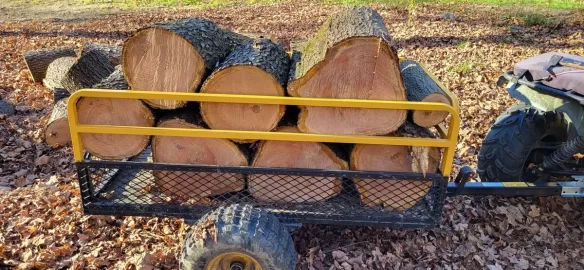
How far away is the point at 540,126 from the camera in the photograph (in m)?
3.40

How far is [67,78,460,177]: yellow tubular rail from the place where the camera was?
2.43 meters

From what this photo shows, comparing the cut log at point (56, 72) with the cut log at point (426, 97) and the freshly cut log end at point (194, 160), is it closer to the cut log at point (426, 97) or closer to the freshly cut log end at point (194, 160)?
the freshly cut log end at point (194, 160)

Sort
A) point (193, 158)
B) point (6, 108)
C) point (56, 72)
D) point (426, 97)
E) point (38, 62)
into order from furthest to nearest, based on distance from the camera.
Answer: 1. point (38, 62)
2. point (56, 72)
3. point (6, 108)
4. point (193, 158)
5. point (426, 97)

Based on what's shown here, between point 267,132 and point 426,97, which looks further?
point 426,97

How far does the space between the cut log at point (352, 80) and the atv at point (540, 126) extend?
3.95ft

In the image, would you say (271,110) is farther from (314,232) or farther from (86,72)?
(86,72)

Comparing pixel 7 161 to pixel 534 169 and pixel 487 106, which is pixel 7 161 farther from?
pixel 487 106

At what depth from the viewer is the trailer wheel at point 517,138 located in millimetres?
3385

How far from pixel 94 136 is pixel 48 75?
14.4 feet

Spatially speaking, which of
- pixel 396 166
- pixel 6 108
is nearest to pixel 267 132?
pixel 396 166

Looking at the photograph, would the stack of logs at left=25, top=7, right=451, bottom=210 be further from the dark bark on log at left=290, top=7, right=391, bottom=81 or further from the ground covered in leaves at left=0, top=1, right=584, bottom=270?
the ground covered in leaves at left=0, top=1, right=584, bottom=270

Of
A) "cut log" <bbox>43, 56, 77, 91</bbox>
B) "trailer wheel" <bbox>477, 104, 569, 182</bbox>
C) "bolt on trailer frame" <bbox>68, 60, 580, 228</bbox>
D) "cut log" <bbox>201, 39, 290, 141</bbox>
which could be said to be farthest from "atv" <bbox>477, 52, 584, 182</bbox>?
"cut log" <bbox>43, 56, 77, 91</bbox>

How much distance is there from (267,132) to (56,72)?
499cm

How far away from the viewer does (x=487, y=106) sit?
5586 mm
